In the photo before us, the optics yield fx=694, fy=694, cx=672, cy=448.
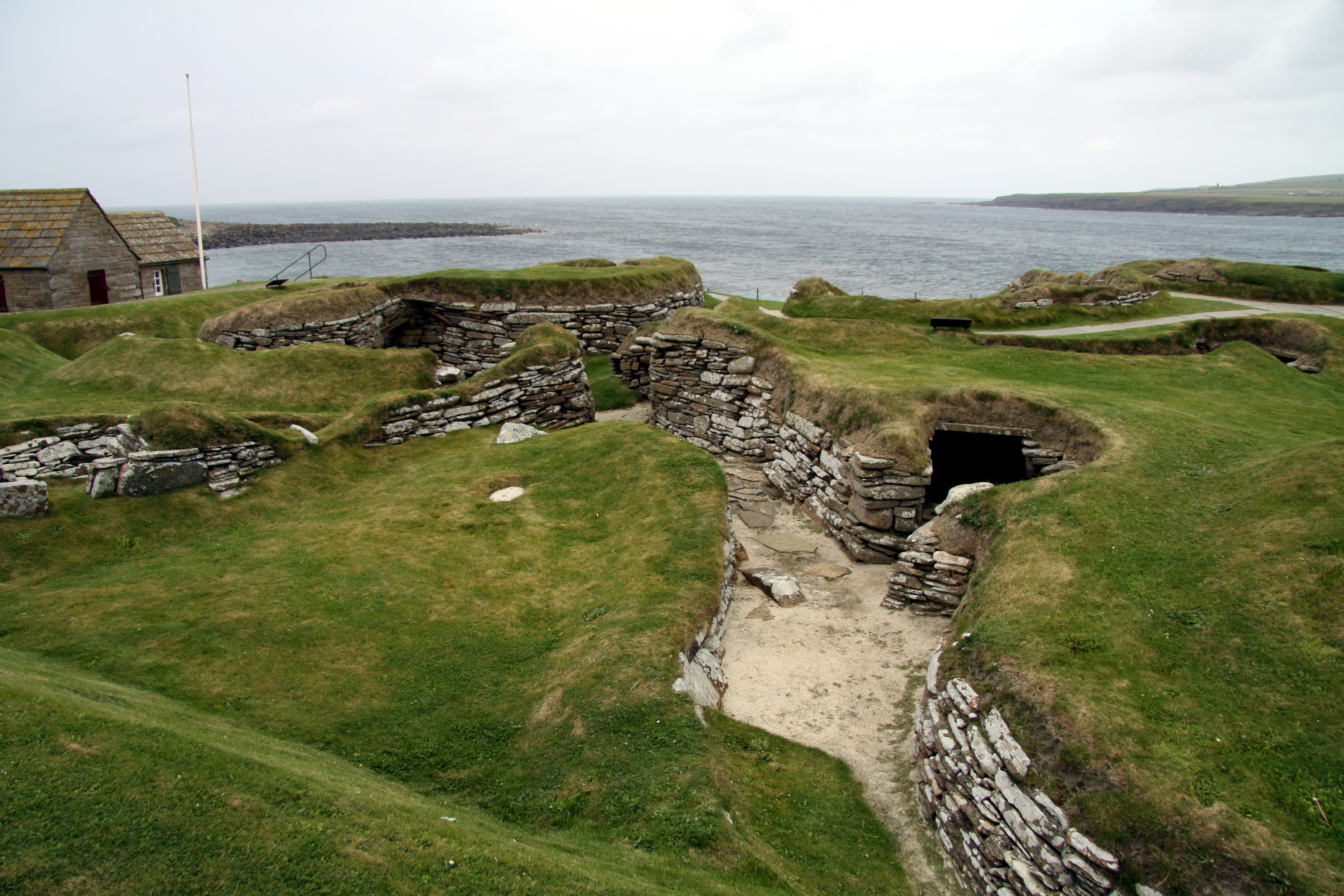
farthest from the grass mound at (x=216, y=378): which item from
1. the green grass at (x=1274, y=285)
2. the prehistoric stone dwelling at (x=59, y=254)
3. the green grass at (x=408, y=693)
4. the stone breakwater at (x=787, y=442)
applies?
the green grass at (x=1274, y=285)

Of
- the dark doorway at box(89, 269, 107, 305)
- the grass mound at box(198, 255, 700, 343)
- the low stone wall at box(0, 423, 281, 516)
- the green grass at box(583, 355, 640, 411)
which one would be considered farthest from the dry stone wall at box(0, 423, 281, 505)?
the dark doorway at box(89, 269, 107, 305)

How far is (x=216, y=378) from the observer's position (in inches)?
903

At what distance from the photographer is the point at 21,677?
7.94 m

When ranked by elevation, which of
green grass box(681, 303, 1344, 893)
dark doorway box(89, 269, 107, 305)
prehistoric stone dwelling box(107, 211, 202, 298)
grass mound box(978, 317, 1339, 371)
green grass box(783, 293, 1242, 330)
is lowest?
green grass box(681, 303, 1344, 893)

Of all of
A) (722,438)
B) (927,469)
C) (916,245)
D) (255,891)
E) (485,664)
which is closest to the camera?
(255,891)

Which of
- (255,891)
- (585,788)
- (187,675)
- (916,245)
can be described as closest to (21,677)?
(187,675)

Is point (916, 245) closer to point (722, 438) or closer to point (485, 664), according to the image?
point (722, 438)

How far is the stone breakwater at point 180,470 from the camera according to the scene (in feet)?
48.3

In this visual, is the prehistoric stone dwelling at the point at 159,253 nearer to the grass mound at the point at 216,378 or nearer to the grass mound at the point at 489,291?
the grass mound at the point at 489,291

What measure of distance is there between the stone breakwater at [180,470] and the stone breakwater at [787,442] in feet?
46.2

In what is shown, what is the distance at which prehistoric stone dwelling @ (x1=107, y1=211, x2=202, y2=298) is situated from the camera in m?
39.5

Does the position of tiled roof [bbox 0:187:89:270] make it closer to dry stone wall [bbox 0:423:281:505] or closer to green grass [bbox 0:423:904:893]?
dry stone wall [bbox 0:423:281:505]

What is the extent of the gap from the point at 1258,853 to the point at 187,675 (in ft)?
43.1

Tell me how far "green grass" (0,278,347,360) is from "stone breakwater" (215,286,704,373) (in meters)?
3.38
